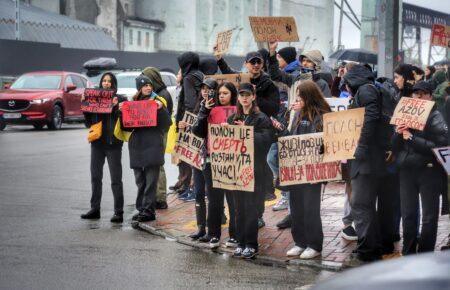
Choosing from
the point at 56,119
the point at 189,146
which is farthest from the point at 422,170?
the point at 56,119

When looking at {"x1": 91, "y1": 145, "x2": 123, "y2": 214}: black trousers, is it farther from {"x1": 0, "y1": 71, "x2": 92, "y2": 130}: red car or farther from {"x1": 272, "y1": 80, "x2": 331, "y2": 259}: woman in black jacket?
{"x1": 0, "y1": 71, "x2": 92, "y2": 130}: red car

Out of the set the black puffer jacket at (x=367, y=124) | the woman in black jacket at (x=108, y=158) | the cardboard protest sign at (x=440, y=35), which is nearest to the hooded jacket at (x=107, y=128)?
the woman in black jacket at (x=108, y=158)

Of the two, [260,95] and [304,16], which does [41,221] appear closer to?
[260,95]

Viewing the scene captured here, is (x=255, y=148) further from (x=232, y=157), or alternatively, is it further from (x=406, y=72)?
(x=406, y=72)

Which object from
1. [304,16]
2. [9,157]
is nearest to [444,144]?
[9,157]

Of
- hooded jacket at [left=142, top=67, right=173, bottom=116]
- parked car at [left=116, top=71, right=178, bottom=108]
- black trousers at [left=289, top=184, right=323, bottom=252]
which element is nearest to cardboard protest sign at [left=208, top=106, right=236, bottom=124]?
black trousers at [left=289, top=184, right=323, bottom=252]

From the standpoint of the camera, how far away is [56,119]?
2817 centimetres

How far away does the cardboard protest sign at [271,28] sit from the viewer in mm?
13180

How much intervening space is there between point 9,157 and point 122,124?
8.07 meters

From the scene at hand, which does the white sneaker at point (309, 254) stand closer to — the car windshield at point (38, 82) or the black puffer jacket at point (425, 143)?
the black puffer jacket at point (425, 143)

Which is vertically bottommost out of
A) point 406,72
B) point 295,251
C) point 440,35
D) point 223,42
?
point 295,251

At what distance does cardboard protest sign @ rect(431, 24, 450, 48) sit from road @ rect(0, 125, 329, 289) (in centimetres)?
613

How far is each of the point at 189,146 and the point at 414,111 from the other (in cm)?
295

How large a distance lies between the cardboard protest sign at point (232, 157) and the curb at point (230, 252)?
2.13 ft
